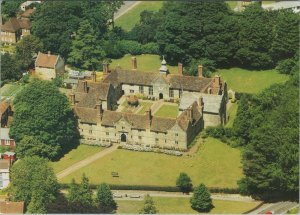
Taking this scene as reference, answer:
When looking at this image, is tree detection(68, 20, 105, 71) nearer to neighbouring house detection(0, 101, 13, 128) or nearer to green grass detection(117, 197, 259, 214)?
neighbouring house detection(0, 101, 13, 128)

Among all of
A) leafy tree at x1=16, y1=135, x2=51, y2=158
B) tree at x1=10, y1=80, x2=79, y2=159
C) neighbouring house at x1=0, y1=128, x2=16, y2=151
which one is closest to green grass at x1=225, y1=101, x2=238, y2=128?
tree at x1=10, y1=80, x2=79, y2=159

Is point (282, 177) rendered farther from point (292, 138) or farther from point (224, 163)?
point (224, 163)

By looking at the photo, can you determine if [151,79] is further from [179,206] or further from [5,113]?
[179,206]

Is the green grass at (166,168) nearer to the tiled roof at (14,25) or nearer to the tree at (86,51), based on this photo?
the tree at (86,51)

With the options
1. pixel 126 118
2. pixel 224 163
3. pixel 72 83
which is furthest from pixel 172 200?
pixel 72 83

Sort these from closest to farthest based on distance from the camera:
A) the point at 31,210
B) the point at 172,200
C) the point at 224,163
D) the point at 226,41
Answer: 1. the point at 31,210
2. the point at 172,200
3. the point at 224,163
4. the point at 226,41

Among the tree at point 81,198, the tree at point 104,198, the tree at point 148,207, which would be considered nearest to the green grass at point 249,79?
the tree at point 104,198

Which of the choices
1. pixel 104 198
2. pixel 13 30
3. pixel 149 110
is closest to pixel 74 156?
pixel 149 110
